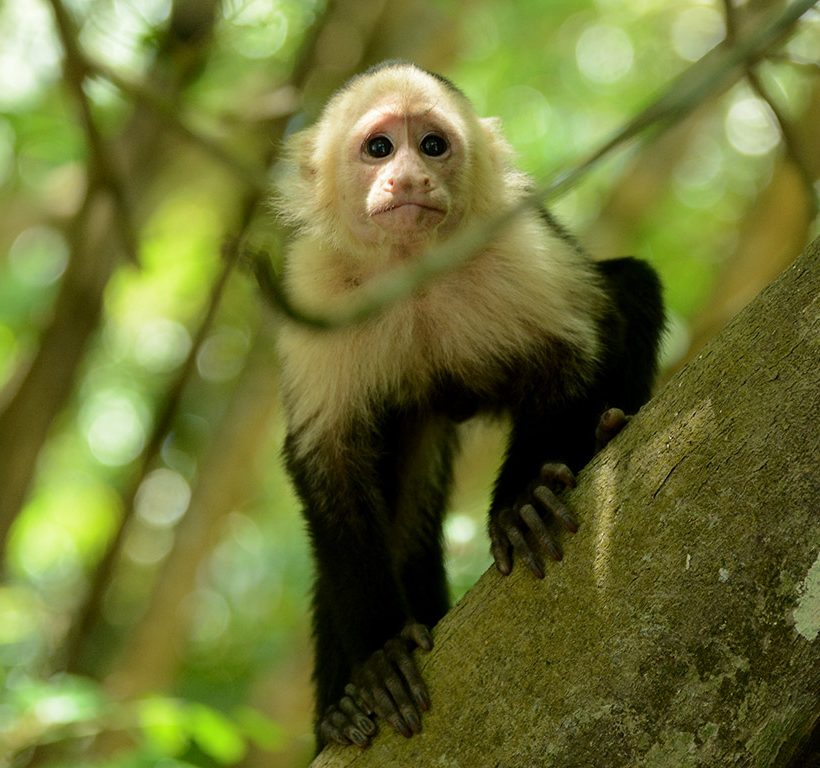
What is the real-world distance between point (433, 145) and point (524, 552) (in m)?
1.57

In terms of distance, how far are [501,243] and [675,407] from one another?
135 centimetres

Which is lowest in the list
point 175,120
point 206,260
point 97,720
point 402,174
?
point 97,720

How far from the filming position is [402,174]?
11.6 feet

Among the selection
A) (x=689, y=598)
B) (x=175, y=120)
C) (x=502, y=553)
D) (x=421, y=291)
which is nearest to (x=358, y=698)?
(x=502, y=553)

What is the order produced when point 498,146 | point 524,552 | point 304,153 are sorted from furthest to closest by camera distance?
point 304,153 < point 498,146 < point 524,552

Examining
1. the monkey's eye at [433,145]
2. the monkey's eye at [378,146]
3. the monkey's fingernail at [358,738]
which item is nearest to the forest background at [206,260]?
the monkey's eye at [378,146]

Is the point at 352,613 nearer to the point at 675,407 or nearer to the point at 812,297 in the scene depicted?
the point at 675,407

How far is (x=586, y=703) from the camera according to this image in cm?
249

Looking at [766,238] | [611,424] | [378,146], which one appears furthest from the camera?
[766,238]

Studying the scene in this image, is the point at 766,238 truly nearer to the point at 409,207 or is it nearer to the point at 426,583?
the point at 426,583

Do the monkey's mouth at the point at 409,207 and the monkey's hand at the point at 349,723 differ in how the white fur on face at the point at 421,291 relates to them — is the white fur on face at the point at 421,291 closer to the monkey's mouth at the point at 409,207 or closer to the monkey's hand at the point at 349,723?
the monkey's mouth at the point at 409,207

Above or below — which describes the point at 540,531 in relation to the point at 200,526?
below

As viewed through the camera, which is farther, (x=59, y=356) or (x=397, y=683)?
(x=59, y=356)

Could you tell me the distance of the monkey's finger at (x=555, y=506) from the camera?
2.72m
